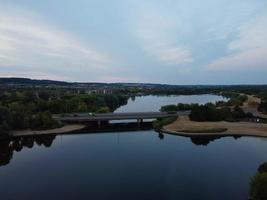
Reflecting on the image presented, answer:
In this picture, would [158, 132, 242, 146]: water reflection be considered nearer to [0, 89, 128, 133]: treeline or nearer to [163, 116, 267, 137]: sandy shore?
[163, 116, 267, 137]: sandy shore

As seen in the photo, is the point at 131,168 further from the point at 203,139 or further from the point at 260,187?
the point at 203,139

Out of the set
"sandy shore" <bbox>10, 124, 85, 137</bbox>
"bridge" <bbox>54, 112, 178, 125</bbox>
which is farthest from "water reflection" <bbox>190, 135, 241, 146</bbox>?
"sandy shore" <bbox>10, 124, 85, 137</bbox>

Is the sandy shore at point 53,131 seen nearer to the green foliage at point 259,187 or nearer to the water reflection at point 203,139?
the water reflection at point 203,139

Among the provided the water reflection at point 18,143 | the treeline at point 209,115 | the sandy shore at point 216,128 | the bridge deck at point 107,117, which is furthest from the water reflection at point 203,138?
the water reflection at point 18,143

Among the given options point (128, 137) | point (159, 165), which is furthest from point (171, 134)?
point (159, 165)

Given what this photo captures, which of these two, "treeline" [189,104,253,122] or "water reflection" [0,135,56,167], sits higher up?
"treeline" [189,104,253,122]

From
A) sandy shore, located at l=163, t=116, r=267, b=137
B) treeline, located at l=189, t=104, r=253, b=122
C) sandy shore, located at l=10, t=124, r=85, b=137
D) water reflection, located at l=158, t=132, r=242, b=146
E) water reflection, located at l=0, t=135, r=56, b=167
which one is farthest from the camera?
treeline, located at l=189, t=104, r=253, b=122
